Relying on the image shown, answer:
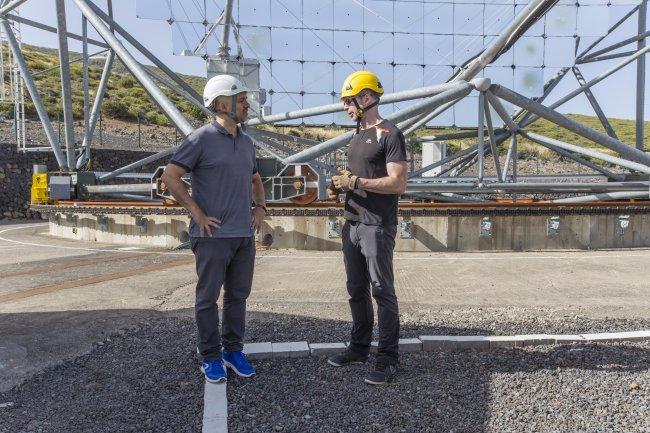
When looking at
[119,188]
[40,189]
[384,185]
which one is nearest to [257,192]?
[384,185]

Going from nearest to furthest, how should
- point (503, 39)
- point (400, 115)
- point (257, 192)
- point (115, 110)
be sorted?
point (257, 192), point (400, 115), point (503, 39), point (115, 110)

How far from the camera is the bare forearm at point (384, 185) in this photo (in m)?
4.01

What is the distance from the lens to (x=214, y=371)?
4.00 metres

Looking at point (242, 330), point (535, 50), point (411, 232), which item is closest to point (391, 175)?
point (242, 330)

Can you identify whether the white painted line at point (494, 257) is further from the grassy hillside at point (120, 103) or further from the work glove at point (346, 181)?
the grassy hillside at point (120, 103)

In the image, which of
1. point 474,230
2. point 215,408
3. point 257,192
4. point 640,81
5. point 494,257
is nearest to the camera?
point 215,408

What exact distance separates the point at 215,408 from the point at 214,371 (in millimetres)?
468

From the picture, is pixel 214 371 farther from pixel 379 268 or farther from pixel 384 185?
pixel 384 185

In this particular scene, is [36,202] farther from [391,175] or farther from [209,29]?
[391,175]

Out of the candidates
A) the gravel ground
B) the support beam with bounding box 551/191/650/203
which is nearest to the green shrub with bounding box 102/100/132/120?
the support beam with bounding box 551/191/650/203

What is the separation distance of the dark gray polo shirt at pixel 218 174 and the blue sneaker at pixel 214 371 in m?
0.86

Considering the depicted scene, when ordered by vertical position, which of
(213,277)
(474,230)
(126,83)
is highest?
(126,83)

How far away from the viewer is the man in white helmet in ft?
13.1

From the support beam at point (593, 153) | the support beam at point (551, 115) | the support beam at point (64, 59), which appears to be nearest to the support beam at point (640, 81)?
the support beam at point (593, 153)
